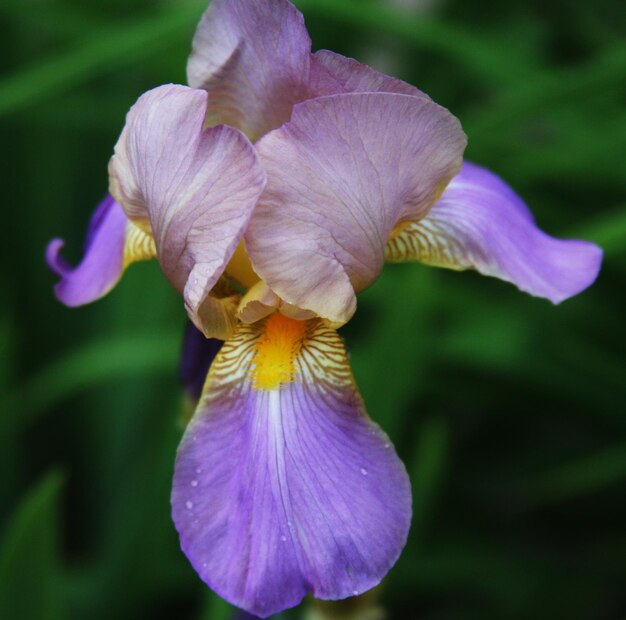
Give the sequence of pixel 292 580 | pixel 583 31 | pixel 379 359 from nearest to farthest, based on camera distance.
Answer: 1. pixel 292 580
2. pixel 379 359
3. pixel 583 31

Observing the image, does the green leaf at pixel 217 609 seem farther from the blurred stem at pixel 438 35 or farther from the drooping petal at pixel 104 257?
the blurred stem at pixel 438 35

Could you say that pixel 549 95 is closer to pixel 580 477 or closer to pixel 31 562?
pixel 580 477

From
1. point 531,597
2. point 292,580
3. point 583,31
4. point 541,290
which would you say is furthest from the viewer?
point 583,31

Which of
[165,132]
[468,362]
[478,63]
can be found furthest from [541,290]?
[478,63]

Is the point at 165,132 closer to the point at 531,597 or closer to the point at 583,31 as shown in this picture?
the point at 531,597

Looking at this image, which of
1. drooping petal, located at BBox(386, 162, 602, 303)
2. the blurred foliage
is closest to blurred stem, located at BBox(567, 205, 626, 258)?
the blurred foliage

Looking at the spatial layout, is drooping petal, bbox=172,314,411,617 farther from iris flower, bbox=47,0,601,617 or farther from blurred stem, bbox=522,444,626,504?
blurred stem, bbox=522,444,626,504
